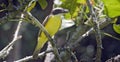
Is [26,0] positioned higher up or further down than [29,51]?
higher up

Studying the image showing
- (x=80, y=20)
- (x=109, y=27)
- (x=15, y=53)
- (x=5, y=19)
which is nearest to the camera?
(x=5, y=19)

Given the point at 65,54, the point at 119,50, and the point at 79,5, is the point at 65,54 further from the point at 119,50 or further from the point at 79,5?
the point at 119,50

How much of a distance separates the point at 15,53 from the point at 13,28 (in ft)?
0.42

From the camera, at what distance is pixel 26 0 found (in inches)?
19.6

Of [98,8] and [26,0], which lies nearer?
[26,0]

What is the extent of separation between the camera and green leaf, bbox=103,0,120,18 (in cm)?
59

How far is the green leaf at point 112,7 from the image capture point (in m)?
0.59

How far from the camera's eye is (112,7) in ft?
1.97

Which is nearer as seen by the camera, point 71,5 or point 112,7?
point 112,7

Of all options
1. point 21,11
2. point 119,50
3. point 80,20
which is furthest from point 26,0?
point 119,50

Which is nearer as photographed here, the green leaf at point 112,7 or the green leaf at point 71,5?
the green leaf at point 112,7

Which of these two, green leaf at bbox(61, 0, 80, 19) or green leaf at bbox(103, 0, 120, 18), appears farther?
green leaf at bbox(61, 0, 80, 19)

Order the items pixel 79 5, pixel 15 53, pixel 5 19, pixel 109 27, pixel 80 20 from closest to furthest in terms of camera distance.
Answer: pixel 5 19 → pixel 80 20 → pixel 79 5 → pixel 15 53 → pixel 109 27

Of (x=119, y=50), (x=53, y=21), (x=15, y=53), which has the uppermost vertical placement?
(x=53, y=21)
